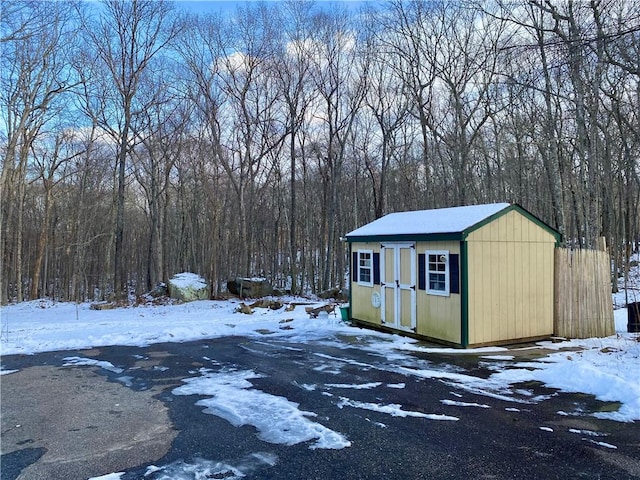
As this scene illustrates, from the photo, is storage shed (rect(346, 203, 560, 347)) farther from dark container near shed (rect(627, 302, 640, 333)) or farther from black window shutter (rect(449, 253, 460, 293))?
dark container near shed (rect(627, 302, 640, 333))

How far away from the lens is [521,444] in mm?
3982

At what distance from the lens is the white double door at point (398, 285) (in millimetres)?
9234

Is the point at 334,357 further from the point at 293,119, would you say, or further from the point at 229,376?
the point at 293,119

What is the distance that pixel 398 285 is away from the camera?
9602 millimetres

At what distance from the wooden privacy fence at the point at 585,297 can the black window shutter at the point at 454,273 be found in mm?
2419

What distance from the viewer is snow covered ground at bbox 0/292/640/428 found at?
5.78m

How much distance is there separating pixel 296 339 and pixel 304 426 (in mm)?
5187

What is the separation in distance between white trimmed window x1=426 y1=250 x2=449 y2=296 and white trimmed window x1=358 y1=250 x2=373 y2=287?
189 centimetres

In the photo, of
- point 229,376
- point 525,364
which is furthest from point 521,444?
point 229,376

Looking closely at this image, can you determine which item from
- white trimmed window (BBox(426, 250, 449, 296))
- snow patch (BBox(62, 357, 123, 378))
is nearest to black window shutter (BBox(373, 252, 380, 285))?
white trimmed window (BBox(426, 250, 449, 296))

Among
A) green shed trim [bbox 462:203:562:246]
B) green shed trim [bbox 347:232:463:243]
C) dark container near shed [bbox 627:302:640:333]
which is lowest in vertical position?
dark container near shed [bbox 627:302:640:333]

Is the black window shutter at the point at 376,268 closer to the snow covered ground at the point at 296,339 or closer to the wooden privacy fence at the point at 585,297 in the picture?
the snow covered ground at the point at 296,339

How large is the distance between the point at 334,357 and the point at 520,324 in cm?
373

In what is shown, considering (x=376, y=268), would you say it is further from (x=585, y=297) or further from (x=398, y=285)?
(x=585, y=297)
